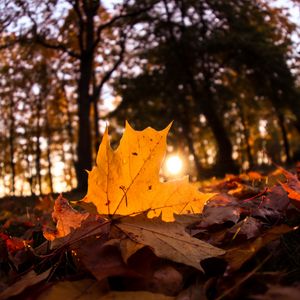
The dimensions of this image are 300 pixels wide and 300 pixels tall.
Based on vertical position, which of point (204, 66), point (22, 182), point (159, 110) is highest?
point (204, 66)

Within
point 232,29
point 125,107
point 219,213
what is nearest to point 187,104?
point 125,107

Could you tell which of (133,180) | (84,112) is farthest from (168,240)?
(84,112)

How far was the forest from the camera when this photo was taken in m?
0.83

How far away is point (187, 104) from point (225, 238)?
1689 cm

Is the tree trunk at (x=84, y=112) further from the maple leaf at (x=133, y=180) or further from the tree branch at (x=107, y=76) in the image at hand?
the maple leaf at (x=133, y=180)

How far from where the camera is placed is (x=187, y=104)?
17719mm

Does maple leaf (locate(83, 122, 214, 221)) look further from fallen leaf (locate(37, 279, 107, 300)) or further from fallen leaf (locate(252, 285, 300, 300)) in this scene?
fallen leaf (locate(252, 285, 300, 300))

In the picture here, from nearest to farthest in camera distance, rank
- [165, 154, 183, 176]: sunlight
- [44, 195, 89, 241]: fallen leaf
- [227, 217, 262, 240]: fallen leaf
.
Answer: [227, 217, 262, 240]: fallen leaf, [44, 195, 89, 241]: fallen leaf, [165, 154, 183, 176]: sunlight

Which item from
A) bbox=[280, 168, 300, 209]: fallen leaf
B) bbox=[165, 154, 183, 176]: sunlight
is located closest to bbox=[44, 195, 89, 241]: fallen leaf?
bbox=[280, 168, 300, 209]: fallen leaf

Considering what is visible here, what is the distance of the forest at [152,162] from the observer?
83cm

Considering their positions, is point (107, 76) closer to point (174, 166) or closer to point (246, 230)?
point (174, 166)

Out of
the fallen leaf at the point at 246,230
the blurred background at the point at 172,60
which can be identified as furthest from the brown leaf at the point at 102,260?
the blurred background at the point at 172,60

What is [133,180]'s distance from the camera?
3.10 ft

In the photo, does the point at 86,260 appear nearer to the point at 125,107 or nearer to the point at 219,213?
the point at 219,213
